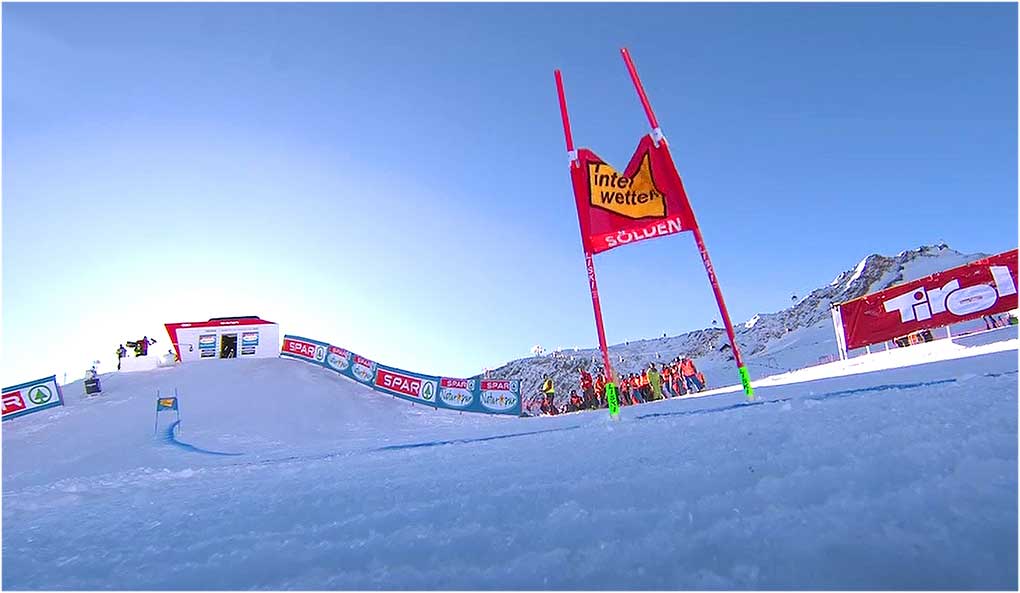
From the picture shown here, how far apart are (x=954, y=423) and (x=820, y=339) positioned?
1492 inches

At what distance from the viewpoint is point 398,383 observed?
960 inches

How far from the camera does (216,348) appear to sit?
29281 millimetres

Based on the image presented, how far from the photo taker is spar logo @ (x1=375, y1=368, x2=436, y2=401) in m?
23.7

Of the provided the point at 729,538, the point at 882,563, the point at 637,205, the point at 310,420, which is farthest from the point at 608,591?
the point at 310,420

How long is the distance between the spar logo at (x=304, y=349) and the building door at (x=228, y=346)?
3173 mm

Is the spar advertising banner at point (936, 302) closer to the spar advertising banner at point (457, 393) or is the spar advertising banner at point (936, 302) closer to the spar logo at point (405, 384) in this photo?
the spar advertising banner at point (457, 393)

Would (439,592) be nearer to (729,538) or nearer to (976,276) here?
(729,538)

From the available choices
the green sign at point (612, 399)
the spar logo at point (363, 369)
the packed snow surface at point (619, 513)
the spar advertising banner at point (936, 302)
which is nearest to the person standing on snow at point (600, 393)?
the spar advertising banner at point (936, 302)

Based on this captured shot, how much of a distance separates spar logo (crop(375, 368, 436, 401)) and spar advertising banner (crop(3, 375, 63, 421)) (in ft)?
39.3

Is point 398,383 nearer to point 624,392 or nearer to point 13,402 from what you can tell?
point 624,392

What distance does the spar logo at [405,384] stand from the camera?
23.7 m

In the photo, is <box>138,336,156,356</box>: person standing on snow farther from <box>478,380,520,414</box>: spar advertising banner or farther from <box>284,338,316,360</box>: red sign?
<box>478,380,520,414</box>: spar advertising banner

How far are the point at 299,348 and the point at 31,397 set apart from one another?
10559mm

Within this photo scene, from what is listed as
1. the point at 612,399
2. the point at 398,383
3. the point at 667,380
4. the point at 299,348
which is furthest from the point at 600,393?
the point at 299,348
